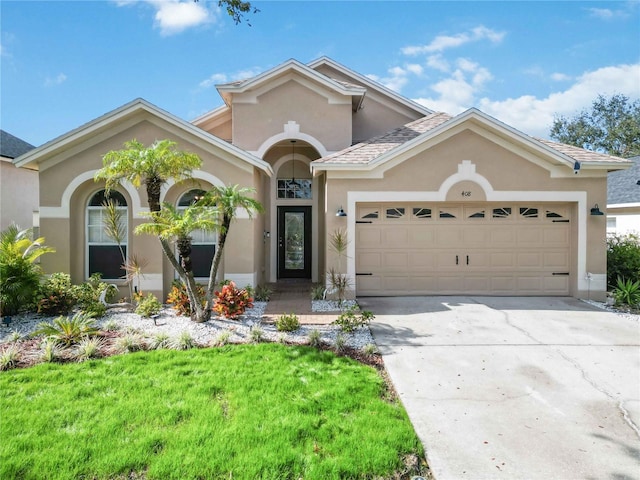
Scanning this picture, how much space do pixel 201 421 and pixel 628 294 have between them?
1104cm

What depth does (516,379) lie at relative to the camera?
5.56 m

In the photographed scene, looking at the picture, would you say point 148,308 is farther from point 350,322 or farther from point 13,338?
point 350,322

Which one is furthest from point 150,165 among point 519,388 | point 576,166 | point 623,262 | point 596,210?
point 623,262

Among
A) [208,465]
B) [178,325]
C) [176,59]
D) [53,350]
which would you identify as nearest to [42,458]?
[208,465]

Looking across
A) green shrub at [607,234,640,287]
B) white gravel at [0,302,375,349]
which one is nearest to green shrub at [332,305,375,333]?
white gravel at [0,302,375,349]

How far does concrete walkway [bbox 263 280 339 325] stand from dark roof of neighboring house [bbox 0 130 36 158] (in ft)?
39.4

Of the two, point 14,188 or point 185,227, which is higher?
point 14,188

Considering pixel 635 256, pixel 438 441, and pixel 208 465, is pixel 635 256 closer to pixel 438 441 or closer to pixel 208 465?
pixel 438 441

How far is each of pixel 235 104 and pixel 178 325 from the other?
25.9 feet

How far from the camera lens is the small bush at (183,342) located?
22.5 ft

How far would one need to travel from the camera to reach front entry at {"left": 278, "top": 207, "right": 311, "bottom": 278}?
557 inches

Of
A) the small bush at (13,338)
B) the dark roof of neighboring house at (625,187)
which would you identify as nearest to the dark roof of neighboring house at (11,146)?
the small bush at (13,338)

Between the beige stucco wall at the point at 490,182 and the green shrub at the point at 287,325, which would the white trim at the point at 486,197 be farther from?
the green shrub at the point at 287,325

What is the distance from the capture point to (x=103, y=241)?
10445 millimetres
